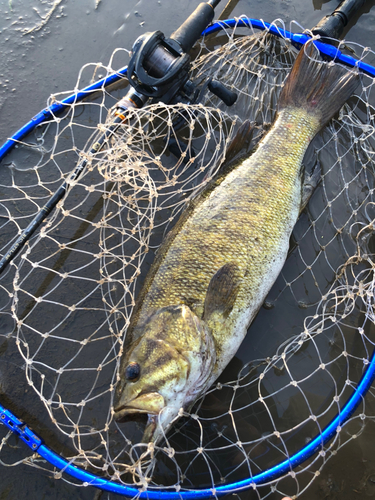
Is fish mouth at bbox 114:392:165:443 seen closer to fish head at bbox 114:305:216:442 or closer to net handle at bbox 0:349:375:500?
fish head at bbox 114:305:216:442

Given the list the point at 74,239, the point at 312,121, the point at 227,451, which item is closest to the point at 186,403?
the point at 227,451

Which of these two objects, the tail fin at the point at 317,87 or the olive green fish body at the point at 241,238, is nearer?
the olive green fish body at the point at 241,238

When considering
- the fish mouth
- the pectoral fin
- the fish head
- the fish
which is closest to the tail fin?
the fish

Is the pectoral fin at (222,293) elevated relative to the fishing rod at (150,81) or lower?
lower

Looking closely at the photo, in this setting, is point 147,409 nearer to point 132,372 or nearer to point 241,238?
point 132,372

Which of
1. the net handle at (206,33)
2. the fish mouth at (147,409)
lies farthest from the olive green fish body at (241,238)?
the net handle at (206,33)

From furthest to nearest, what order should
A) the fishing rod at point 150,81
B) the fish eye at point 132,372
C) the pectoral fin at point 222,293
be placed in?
1. the fishing rod at point 150,81
2. the pectoral fin at point 222,293
3. the fish eye at point 132,372

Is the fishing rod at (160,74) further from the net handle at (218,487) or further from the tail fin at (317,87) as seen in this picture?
the net handle at (218,487)
